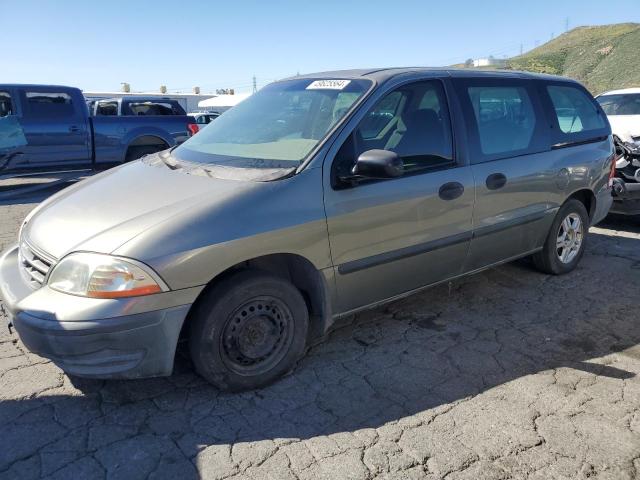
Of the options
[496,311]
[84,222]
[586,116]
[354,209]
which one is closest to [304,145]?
[354,209]

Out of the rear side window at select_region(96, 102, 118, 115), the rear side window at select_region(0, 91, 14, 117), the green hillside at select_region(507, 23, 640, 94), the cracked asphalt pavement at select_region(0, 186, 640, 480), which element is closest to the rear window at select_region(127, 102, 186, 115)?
the rear side window at select_region(96, 102, 118, 115)

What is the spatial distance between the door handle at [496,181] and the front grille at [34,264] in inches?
113

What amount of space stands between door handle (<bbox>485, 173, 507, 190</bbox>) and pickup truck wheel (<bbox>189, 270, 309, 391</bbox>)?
1715 mm

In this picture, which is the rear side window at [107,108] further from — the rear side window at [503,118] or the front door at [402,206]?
the front door at [402,206]

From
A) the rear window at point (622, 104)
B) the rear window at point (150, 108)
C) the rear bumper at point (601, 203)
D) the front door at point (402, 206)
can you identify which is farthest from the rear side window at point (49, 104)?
the rear window at point (622, 104)

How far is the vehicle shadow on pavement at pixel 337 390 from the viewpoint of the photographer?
8.25ft

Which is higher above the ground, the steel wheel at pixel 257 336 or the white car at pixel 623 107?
the white car at pixel 623 107

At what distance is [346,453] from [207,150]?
2.17 metres

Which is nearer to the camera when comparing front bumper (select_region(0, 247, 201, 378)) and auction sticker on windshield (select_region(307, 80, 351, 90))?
front bumper (select_region(0, 247, 201, 378))

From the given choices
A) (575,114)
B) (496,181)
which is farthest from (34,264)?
(575,114)

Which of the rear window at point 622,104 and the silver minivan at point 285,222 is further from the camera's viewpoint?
the rear window at point 622,104

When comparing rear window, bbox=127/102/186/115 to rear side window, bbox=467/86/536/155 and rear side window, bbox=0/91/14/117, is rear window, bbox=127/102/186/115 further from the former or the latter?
rear side window, bbox=467/86/536/155

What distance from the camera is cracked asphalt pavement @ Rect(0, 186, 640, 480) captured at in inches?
94.8

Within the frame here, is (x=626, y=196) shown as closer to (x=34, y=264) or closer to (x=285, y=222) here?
(x=285, y=222)
